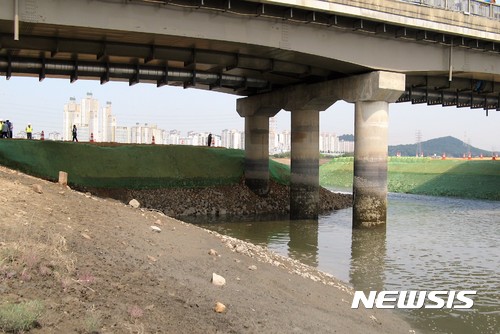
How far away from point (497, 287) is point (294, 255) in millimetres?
8170

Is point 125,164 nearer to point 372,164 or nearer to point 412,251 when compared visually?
point 372,164

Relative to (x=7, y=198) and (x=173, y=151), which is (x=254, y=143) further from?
(x=7, y=198)

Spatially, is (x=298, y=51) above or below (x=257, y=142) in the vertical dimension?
above

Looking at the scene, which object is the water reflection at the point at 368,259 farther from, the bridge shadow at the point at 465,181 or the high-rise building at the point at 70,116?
the high-rise building at the point at 70,116

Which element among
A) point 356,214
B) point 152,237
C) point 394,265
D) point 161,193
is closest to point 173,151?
point 161,193

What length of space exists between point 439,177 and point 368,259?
51.3 meters

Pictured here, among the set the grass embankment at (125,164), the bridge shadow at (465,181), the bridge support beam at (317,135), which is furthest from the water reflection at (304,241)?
the bridge shadow at (465,181)

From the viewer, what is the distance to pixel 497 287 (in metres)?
16.8

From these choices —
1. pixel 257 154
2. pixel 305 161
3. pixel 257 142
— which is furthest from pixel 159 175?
pixel 305 161

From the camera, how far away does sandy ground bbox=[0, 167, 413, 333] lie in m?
7.96

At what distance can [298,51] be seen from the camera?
96.2ft

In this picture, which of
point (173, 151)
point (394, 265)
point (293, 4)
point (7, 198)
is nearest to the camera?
point (7, 198)

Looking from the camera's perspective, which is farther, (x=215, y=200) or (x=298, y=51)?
(x=215, y=200)

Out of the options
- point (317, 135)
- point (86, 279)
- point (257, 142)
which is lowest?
point (86, 279)
